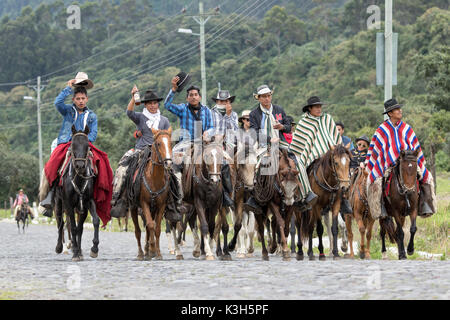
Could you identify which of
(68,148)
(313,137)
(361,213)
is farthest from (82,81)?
(361,213)

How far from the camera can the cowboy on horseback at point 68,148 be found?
1703cm

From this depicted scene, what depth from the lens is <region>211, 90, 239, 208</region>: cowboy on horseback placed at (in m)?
17.3

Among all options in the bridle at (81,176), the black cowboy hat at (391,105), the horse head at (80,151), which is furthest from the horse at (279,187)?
the horse head at (80,151)

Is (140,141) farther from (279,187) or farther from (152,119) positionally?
(279,187)

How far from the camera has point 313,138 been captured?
18.3m

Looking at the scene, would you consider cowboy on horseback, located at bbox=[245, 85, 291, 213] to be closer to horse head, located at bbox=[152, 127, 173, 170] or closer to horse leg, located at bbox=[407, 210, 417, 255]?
horse head, located at bbox=[152, 127, 173, 170]

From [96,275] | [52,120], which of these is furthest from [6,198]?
[96,275]

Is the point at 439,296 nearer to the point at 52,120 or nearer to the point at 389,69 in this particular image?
the point at 389,69

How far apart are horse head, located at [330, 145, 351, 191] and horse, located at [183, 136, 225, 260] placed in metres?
2.24

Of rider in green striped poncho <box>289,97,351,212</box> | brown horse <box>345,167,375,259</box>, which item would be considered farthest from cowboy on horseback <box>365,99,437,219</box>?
brown horse <box>345,167,375,259</box>

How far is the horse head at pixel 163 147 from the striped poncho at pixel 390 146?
4405 millimetres

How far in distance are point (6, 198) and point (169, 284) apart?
328 feet

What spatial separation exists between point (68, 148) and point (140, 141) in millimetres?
1729

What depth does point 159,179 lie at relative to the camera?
16750 millimetres
